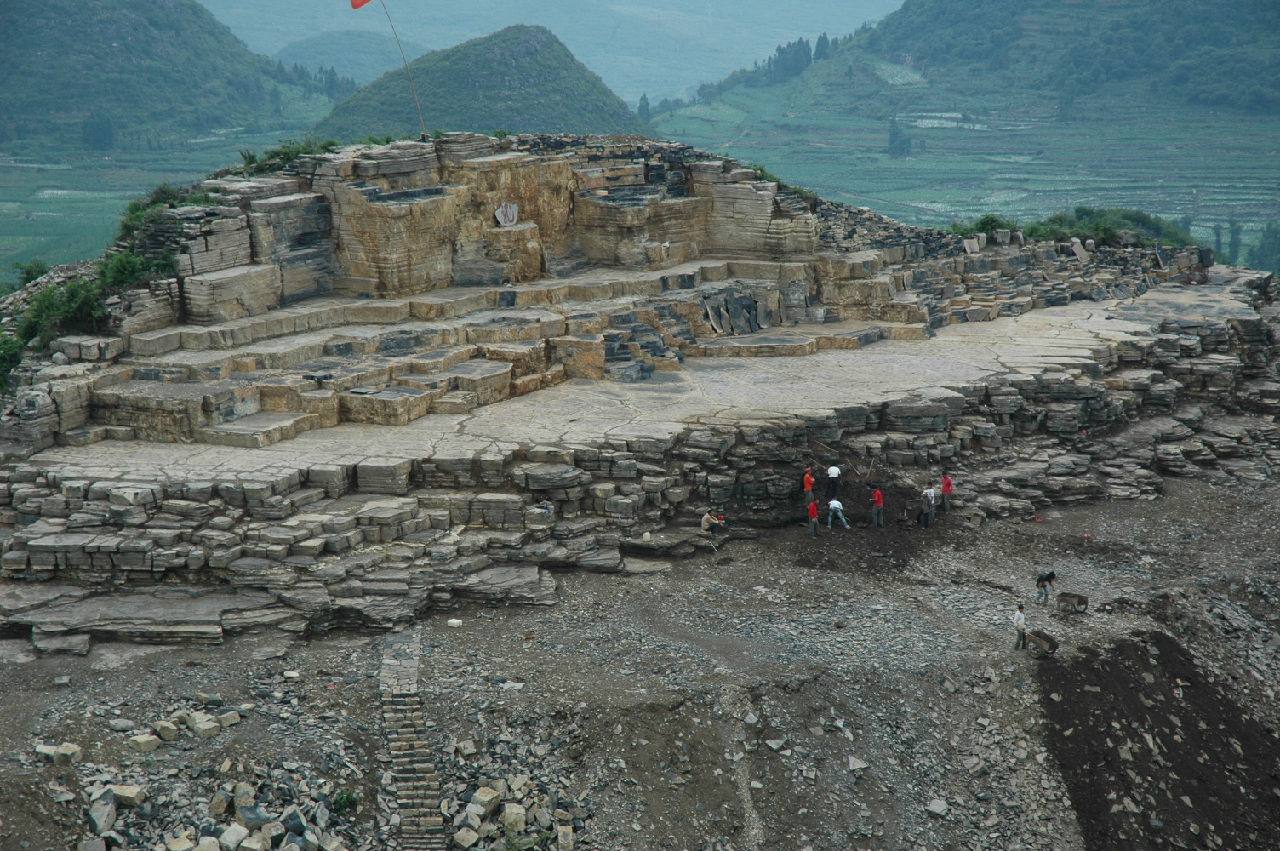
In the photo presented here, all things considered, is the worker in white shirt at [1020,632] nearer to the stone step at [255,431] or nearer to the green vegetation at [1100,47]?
the stone step at [255,431]

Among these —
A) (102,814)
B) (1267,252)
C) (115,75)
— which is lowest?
(1267,252)

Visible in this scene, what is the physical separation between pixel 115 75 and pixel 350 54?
50524 millimetres

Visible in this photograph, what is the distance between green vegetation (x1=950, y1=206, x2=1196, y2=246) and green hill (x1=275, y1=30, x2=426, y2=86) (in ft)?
231

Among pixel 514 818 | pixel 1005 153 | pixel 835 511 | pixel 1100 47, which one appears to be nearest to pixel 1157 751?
pixel 835 511

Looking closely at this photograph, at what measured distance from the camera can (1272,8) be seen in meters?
80.4

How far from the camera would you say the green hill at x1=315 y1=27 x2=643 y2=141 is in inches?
1966

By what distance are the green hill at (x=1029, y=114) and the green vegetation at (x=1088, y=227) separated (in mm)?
17095

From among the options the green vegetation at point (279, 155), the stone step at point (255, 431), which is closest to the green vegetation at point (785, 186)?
the green vegetation at point (279, 155)

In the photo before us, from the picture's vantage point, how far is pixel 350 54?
10556 centimetres

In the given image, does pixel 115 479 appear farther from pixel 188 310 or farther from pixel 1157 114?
pixel 1157 114

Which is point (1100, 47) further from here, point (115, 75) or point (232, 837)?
point (232, 837)

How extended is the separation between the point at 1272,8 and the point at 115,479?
8799 centimetres

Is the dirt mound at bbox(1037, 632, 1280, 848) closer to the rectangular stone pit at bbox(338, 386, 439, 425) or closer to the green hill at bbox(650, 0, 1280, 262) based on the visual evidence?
the rectangular stone pit at bbox(338, 386, 439, 425)

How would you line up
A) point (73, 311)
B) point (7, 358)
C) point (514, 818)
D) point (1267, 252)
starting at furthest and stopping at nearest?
point (1267, 252) < point (7, 358) < point (73, 311) < point (514, 818)
